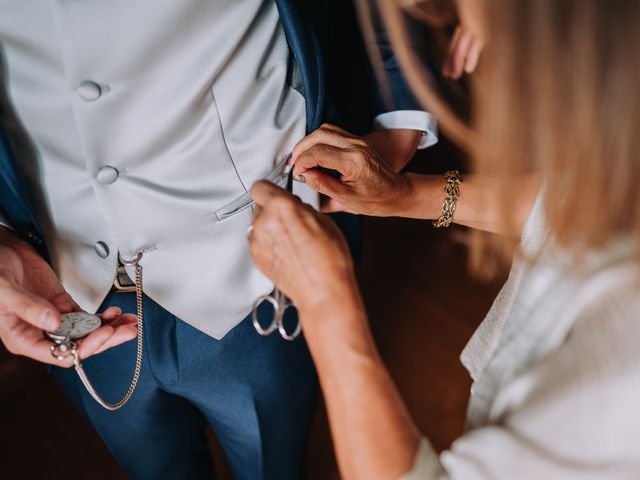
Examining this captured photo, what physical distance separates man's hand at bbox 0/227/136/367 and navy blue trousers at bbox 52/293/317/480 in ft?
0.36

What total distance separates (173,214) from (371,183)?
30 centimetres

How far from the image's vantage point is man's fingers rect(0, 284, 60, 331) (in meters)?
0.59

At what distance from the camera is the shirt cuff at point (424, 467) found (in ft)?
1.58

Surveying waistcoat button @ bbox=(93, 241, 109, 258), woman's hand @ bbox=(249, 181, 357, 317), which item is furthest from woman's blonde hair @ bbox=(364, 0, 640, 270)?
waistcoat button @ bbox=(93, 241, 109, 258)

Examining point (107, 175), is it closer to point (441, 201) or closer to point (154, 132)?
point (154, 132)

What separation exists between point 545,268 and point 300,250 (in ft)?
0.94

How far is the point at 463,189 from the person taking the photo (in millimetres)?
867

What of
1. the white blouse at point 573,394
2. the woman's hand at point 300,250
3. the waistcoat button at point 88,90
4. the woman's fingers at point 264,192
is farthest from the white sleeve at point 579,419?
the waistcoat button at point 88,90

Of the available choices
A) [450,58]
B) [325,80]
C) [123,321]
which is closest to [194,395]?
[123,321]

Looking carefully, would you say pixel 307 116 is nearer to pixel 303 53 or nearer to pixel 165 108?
pixel 303 53

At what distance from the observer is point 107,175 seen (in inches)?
25.9

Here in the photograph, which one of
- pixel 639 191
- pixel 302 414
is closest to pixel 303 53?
pixel 639 191

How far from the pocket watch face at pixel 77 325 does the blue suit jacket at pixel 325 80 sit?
0.42 feet

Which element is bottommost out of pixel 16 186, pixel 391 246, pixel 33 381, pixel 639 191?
pixel 391 246
